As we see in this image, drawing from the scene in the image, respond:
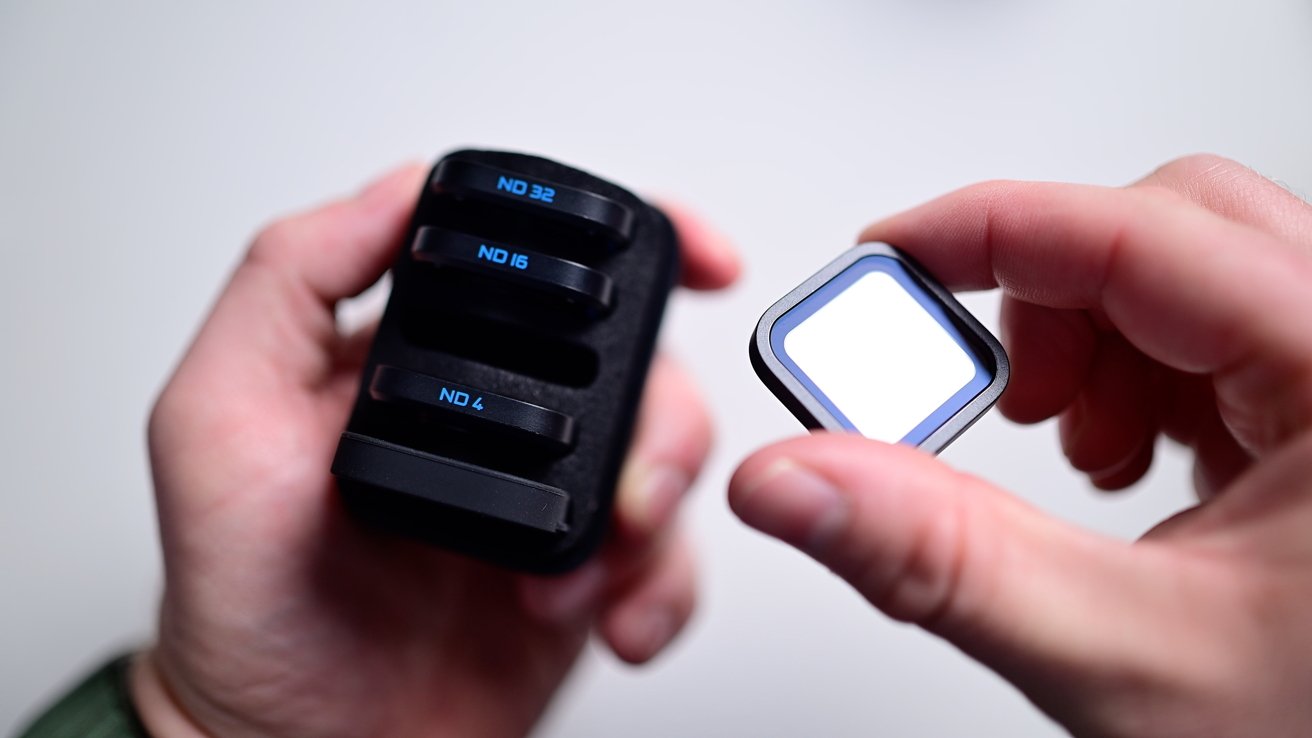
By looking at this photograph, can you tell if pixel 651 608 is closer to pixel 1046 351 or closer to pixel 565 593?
pixel 565 593

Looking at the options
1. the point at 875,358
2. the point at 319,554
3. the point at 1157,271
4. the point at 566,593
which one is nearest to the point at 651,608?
the point at 566,593

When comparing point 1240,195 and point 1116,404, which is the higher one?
point 1240,195

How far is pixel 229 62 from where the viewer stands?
120 centimetres

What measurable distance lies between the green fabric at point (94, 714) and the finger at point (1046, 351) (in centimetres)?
77

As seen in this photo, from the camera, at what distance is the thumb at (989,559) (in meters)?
0.45

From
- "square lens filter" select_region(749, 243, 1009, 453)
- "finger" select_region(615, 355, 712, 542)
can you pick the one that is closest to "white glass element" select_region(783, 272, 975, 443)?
"square lens filter" select_region(749, 243, 1009, 453)

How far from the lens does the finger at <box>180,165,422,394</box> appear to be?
785 millimetres

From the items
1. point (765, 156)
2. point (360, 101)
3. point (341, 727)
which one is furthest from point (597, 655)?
point (360, 101)

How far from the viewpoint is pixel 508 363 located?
2.16 feet

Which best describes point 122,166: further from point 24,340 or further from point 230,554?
point 230,554

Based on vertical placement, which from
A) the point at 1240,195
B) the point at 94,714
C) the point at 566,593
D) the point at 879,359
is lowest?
the point at 94,714

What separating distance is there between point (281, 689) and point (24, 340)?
620mm

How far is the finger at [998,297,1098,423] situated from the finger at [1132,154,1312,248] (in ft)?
0.39

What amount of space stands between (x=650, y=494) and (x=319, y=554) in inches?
10.5
